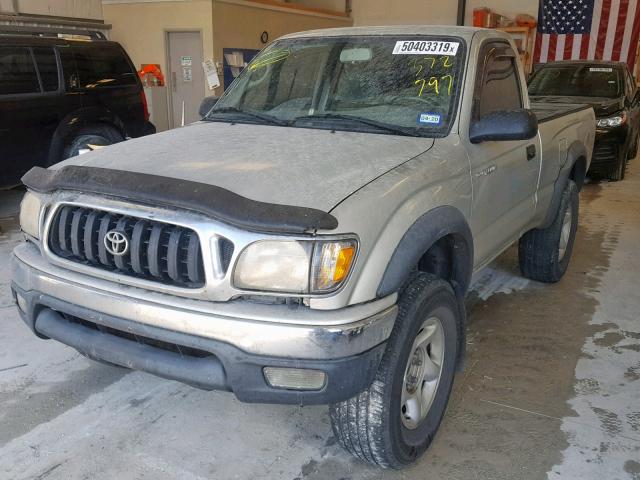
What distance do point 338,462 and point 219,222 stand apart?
1.24 metres

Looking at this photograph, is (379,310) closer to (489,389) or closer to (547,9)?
(489,389)

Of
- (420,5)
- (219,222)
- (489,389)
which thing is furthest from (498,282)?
(420,5)

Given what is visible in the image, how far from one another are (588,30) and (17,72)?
44.7ft

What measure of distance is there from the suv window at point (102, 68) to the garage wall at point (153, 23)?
4548 millimetres

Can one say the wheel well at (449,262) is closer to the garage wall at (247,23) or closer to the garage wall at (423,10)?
the garage wall at (247,23)

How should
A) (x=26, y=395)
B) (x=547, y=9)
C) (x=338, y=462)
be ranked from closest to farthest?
(x=338, y=462), (x=26, y=395), (x=547, y=9)

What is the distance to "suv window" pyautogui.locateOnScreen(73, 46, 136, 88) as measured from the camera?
723cm

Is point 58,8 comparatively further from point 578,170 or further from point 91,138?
point 578,170

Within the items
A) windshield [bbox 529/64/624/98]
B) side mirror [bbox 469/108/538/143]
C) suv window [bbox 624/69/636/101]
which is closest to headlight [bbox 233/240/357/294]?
side mirror [bbox 469/108/538/143]

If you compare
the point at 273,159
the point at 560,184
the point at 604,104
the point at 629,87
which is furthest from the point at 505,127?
the point at 629,87

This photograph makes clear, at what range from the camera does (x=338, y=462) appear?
258cm

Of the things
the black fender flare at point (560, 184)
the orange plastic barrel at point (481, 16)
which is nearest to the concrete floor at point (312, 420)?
the black fender flare at point (560, 184)

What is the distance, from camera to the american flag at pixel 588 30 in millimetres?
14750

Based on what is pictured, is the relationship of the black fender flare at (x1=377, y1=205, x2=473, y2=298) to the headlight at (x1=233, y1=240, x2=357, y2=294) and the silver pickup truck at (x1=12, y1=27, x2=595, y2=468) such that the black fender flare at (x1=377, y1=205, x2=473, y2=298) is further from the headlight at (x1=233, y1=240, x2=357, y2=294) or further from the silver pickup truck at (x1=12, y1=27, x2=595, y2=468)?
the headlight at (x1=233, y1=240, x2=357, y2=294)
